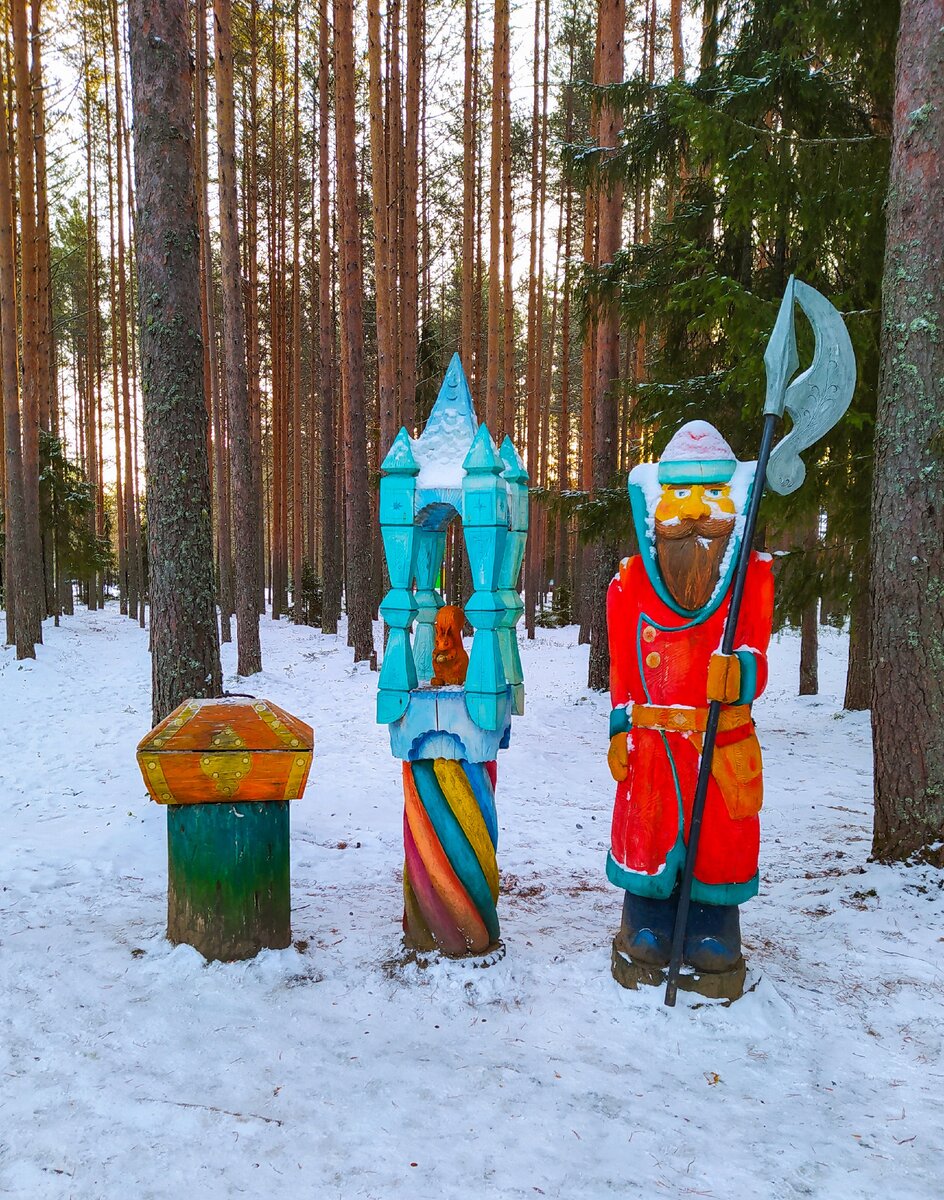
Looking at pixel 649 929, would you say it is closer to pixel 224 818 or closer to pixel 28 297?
pixel 224 818

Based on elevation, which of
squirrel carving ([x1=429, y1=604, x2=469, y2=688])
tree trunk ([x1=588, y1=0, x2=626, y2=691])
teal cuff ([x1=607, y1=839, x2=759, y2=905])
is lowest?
teal cuff ([x1=607, y1=839, x2=759, y2=905])

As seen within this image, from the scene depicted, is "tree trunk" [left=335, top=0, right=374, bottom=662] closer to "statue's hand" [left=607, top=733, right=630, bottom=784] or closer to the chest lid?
the chest lid

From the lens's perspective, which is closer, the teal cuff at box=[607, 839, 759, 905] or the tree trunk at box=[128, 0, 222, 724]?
the teal cuff at box=[607, 839, 759, 905]

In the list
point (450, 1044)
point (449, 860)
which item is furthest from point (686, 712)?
point (450, 1044)

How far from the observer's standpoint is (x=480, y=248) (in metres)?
17.8

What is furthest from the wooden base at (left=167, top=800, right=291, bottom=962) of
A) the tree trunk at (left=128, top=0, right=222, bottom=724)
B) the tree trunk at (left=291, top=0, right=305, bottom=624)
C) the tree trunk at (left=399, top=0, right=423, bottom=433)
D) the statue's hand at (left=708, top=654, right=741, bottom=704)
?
the tree trunk at (left=291, top=0, right=305, bottom=624)

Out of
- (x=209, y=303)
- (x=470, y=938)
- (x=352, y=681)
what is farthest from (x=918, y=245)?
(x=209, y=303)

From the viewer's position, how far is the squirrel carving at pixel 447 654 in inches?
159

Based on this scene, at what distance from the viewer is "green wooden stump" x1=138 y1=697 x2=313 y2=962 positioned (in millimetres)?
3371

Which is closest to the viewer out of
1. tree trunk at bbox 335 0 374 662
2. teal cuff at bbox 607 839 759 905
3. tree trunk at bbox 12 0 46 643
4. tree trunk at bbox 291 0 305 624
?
teal cuff at bbox 607 839 759 905

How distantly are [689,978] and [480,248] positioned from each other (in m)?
17.5

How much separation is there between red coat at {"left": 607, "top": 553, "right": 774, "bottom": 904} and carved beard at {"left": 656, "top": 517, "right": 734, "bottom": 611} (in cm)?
9

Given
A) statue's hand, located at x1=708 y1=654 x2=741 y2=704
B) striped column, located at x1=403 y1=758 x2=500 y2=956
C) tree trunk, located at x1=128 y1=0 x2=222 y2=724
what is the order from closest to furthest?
statue's hand, located at x1=708 y1=654 x2=741 y2=704 < striped column, located at x1=403 y1=758 x2=500 y2=956 < tree trunk, located at x1=128 y1=0 x2=222 y2=724

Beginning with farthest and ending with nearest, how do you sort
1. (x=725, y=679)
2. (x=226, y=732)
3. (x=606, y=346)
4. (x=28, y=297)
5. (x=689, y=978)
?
1. (x=28, y=297)
2. (x=606, y=346)
3. (x=226, y=732)
4. (x=689, y=978)
5. (x=725, y=679)
